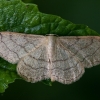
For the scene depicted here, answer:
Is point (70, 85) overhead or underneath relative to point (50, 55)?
underneath

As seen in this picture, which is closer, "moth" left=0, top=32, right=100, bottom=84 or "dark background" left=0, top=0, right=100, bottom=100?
"moth" left=0, top=32, right=100, bottom=84

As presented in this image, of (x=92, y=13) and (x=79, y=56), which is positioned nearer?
(x=79, y=56)

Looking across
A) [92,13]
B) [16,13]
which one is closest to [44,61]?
[16,13]

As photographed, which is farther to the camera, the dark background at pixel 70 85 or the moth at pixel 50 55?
the dark background at pixel 70 85

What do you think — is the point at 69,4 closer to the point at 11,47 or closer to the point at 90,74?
the point at 90,74
